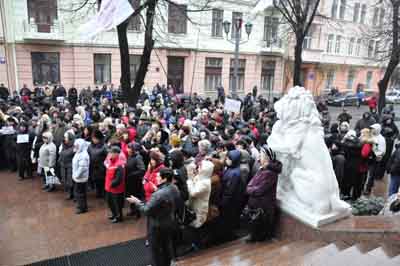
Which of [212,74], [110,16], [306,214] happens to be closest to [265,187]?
[306,214]

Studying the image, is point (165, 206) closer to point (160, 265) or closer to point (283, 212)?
point (160, 265)

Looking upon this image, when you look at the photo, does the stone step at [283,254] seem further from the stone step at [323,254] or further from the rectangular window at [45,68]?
the rectangular window at [45,68]

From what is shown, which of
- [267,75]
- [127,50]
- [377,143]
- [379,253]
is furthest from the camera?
[267,75]

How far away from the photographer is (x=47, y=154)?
7566 mm

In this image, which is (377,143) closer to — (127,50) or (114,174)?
(114,174)

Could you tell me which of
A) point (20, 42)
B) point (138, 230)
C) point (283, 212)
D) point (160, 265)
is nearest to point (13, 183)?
point (138, 230)

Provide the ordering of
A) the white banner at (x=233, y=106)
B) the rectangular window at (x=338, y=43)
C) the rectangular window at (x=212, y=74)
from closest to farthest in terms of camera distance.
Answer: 1. the white banner at (x=233, y=106)
2. the rectangular window at (x=212, y=74)
3. the rectangular window at (x=338, y=43)

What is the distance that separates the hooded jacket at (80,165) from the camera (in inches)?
256

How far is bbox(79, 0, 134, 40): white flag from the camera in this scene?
730 cm

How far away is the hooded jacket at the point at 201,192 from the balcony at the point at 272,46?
1022 inches

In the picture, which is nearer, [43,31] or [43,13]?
[43,31]

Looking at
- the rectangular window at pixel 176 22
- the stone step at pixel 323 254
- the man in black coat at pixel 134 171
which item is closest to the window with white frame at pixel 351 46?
the rectangular window at pixel 176 22

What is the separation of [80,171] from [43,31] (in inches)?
669

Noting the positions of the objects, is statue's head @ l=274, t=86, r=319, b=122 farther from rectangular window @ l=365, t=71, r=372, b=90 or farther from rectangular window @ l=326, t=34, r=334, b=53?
rectangular window @ l=365, t=71, r=372, b=90
